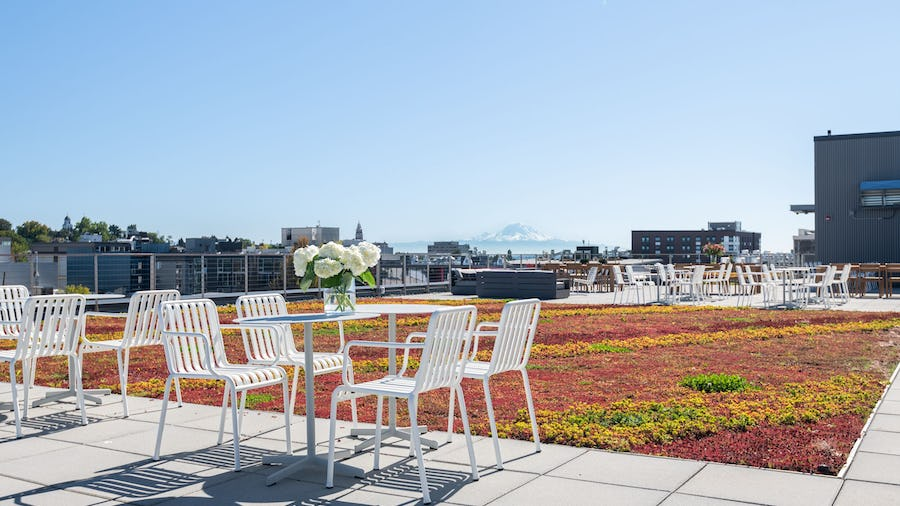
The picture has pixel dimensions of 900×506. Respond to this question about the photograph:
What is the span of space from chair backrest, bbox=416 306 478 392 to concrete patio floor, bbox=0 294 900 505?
491 mm

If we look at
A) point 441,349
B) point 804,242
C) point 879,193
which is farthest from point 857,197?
point 441,349

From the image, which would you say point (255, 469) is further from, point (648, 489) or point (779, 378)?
point (779, 378)

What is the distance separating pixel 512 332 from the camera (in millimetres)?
4328

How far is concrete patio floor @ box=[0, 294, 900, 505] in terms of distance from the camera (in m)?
3.64

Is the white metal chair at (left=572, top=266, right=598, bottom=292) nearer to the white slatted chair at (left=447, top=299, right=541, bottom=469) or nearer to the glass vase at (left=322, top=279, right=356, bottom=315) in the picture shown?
the glass vase at (left=322, top=279, right=356, bottom=315)

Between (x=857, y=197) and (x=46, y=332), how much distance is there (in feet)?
78.4

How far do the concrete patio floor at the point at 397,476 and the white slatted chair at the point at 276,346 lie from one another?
1.31ft

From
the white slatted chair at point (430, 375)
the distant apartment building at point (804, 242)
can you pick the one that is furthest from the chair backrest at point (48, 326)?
the distant apartment building at point (804, 242)

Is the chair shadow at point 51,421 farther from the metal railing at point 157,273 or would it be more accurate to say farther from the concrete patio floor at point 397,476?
the metal railing at point 157,273

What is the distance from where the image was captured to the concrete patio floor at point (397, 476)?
11.9 ft

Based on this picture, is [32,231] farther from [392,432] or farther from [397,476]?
[397,476]

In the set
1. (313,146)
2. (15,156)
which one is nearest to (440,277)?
(313,146)

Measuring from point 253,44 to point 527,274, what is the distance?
33.9 ft

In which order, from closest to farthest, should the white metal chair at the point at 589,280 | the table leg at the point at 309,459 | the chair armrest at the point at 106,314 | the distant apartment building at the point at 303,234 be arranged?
the table leg at the point at 309,459 → the chair armrest at the point at 106,314 → the white metal chair at the point at 589,280 → the distant apartment building at the point at 303,234
